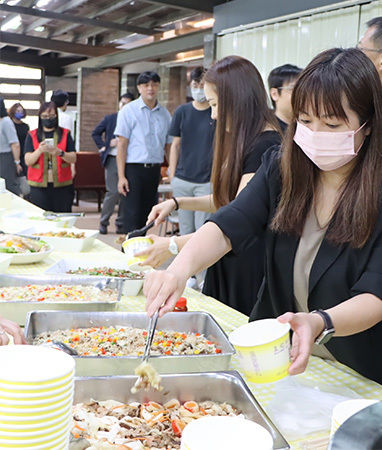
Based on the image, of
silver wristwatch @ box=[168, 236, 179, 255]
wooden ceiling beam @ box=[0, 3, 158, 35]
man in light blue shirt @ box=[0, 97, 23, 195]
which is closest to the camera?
silver wristwatch @ box=[168, 236, 179, 255]

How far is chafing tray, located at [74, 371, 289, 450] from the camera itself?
108cm

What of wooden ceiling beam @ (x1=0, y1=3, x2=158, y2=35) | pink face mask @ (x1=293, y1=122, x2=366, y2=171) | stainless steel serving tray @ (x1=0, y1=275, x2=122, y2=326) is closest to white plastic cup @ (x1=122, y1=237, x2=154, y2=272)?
stainless steel serving tray @ (x1=0, y1=275, x2=122, y2=326)

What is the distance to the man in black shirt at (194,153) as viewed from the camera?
14.9ft

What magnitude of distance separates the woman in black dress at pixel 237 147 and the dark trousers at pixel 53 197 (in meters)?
2.62

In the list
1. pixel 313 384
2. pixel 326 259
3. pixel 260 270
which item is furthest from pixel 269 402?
pixel 260 270

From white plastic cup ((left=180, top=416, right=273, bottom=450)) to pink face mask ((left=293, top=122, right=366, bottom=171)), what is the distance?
73 centimetres

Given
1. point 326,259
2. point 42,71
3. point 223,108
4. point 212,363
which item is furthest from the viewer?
point 42,71

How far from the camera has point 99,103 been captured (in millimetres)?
11109

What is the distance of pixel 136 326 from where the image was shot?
4.83 ft

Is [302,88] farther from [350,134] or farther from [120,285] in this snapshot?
[120,285]

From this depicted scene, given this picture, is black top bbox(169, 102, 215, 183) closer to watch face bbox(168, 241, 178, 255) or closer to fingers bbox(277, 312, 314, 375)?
watch face bbox(168, 241, 178, 255)

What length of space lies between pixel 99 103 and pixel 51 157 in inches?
274

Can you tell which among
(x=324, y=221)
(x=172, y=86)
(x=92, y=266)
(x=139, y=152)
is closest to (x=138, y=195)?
(x=139, y=152)

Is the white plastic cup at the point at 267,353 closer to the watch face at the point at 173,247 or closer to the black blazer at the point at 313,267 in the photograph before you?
the black blazer at the point at 313,267
